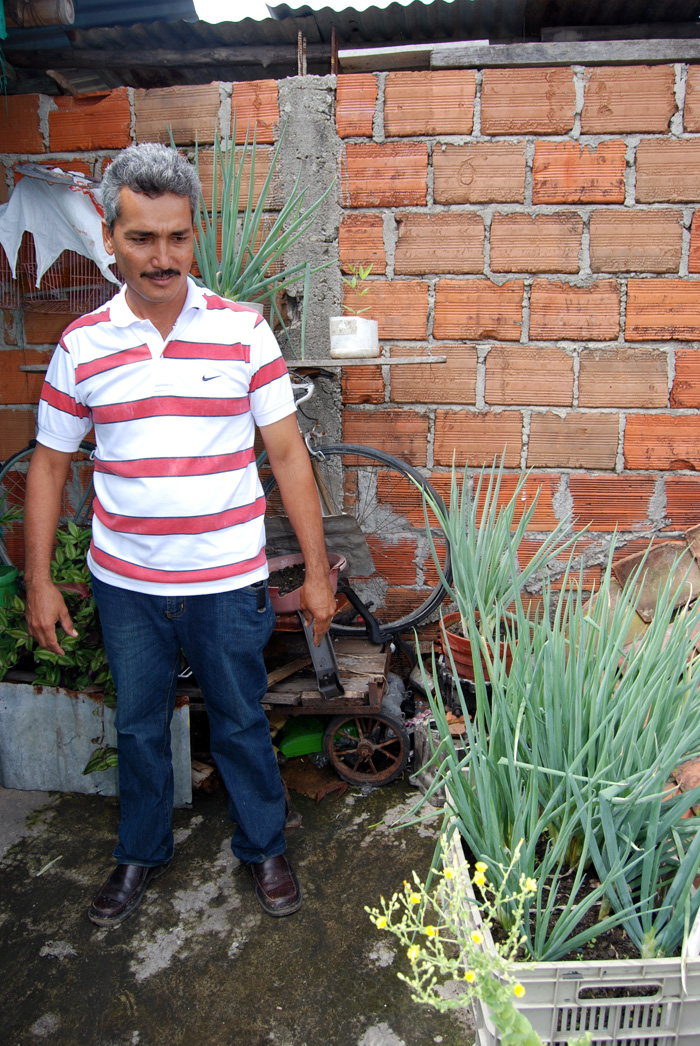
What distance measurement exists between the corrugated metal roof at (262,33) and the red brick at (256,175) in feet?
1.30

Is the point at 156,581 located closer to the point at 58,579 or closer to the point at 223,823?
the point at 58,579

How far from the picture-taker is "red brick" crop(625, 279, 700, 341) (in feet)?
8.86

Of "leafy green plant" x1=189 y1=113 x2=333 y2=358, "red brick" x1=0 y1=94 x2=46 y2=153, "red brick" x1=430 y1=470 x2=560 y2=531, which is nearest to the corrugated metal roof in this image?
"red brick" x1=0 y1=94 x2=46 y2=153

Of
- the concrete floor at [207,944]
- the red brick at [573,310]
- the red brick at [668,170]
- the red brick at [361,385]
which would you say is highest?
the red brick at [668,170]

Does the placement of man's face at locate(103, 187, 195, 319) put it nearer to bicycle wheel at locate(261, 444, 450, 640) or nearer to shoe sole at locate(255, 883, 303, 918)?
bicycle wheel at locate(261, 444, 450, 640)

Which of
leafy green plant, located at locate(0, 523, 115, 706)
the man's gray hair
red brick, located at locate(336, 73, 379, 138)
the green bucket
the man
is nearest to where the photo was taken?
the man's gray hair

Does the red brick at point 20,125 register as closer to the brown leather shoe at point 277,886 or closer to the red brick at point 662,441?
the red brick at point 662,441

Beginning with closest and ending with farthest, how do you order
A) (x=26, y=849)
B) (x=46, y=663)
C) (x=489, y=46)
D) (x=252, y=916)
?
(x=252, y=916)
(x=26, y=849)
(x=46, y=663)
(x=489, y=46)

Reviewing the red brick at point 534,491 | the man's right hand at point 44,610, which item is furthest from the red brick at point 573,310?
the man's right hand at point 44,610

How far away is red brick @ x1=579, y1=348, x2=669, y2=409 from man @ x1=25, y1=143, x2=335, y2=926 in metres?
1.36

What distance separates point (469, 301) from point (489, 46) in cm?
86

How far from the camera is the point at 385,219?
2.75m

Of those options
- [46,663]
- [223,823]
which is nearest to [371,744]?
[223,823]

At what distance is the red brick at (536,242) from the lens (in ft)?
8.82
